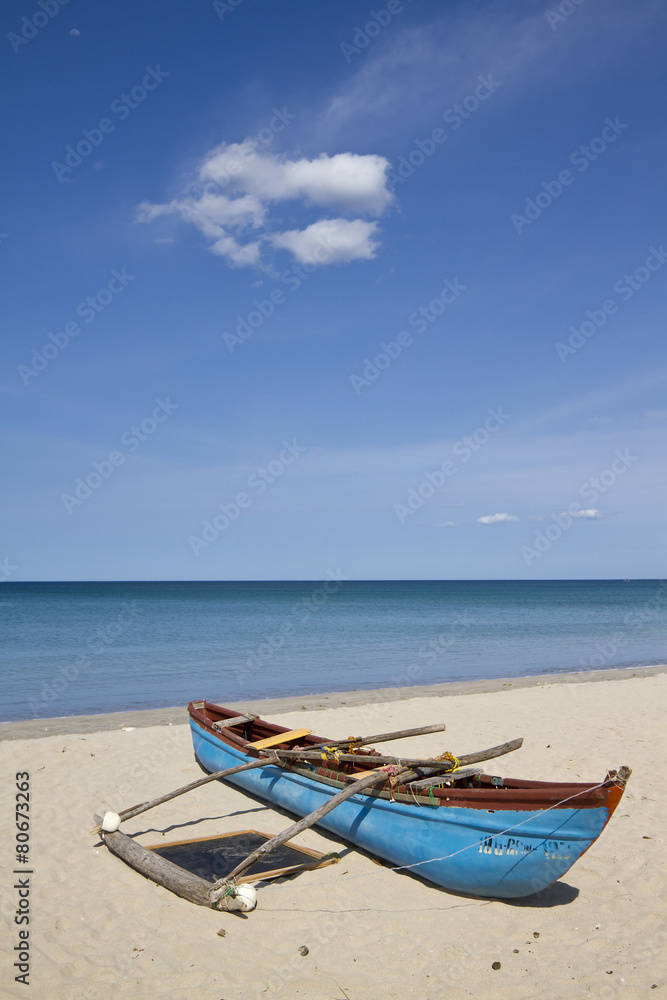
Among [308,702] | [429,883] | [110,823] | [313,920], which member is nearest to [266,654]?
[308,702]

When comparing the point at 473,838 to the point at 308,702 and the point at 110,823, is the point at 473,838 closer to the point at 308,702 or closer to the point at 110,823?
the point at 110,823

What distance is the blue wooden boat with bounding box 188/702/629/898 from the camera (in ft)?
17.6

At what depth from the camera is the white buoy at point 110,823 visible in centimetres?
737

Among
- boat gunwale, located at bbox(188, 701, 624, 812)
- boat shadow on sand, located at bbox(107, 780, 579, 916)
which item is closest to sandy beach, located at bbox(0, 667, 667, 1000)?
boat shadow on sand, located at bbox(107, 780, 579, 916)

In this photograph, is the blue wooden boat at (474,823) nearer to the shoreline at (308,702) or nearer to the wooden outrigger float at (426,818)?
the wooden outrigger float at (426,818)

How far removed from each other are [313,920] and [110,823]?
2787 millimetres

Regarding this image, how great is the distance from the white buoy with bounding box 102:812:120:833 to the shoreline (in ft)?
17.8

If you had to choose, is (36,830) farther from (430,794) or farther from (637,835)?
(637,835)

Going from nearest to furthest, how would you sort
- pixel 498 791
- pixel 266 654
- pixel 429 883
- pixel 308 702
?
1. pixel 498 791
2. pixel 429 883
3. pixel 308 702
4. pixel 266 654

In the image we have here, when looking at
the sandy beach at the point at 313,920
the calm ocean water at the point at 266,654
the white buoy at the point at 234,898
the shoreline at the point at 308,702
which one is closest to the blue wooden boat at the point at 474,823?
the sandy beach at the point at 313,920

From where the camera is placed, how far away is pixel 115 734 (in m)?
12.2

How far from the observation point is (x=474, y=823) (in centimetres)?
578

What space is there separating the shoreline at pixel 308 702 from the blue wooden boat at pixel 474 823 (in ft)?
22.8

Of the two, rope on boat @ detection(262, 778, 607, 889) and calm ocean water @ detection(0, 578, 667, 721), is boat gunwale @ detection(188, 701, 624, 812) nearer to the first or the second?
rope on boat @ detection(262, 778, 607, 889)
